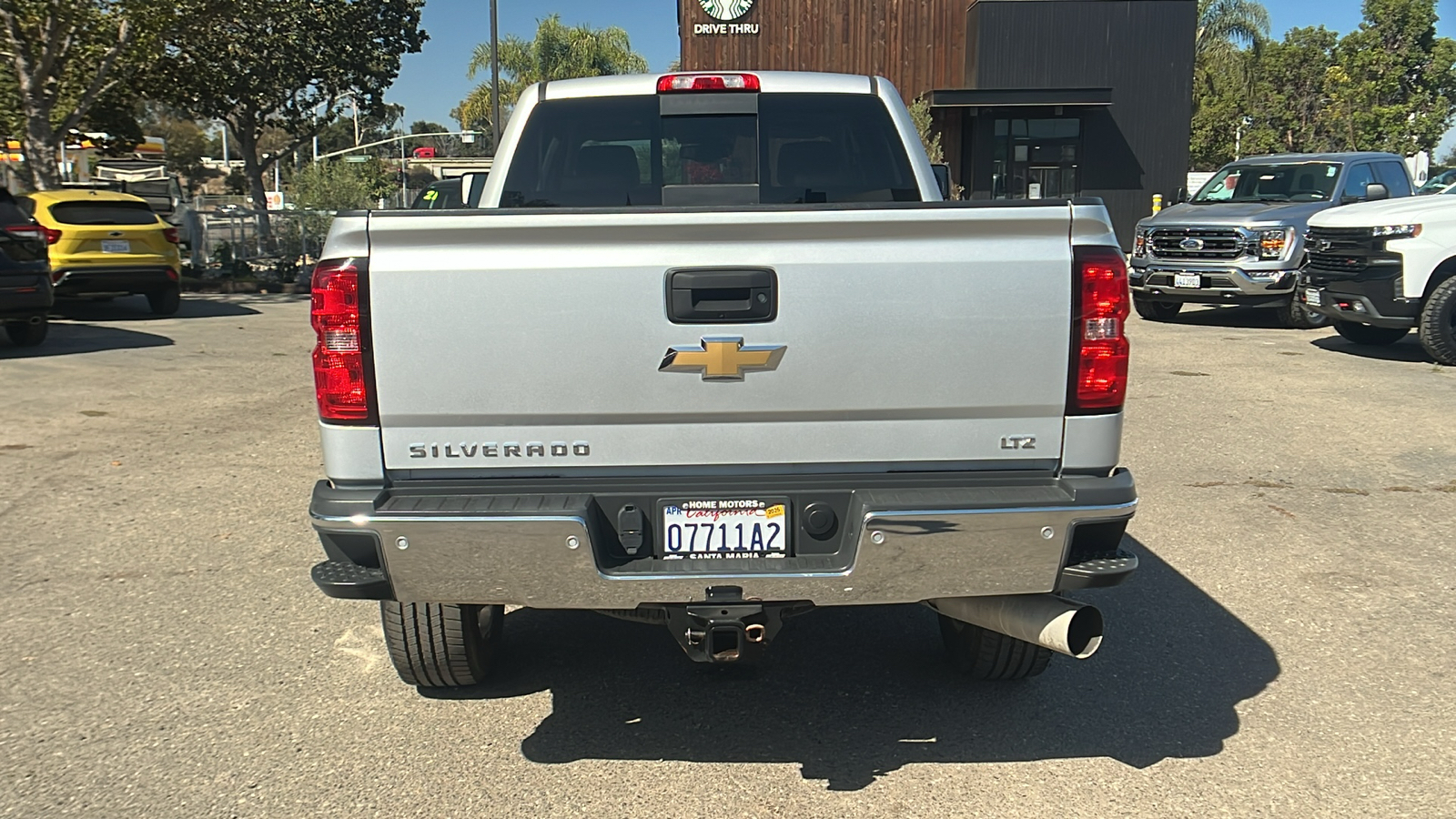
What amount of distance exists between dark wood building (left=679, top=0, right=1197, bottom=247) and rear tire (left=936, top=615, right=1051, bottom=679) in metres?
23.7

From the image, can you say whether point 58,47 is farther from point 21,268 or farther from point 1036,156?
point 1036,156

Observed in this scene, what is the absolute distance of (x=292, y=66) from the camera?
34438mm

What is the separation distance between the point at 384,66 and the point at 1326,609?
1421 inches

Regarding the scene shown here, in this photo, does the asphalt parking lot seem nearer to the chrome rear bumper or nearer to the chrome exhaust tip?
the chrome exhaust tip

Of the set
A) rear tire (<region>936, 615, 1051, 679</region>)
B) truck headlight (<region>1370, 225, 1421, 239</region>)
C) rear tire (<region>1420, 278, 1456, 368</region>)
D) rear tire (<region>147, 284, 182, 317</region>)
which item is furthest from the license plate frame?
rear tire (<region>147, 284, 182, 317</region>)

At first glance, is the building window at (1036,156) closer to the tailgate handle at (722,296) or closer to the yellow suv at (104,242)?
the yellow suv at (104,242)

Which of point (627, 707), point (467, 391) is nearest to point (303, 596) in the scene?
point (627, 707)

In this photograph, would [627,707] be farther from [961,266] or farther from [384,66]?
[384,66]

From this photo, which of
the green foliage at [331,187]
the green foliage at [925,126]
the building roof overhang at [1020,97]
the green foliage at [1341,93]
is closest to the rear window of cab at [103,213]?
the green foliage at [331,187]

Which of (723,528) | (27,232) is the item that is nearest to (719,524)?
(723,528)

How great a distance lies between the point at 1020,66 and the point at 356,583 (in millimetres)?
26538

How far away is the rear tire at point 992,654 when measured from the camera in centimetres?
402

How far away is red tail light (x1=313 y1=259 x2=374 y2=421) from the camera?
3129mm

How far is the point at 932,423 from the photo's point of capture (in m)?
3.25
